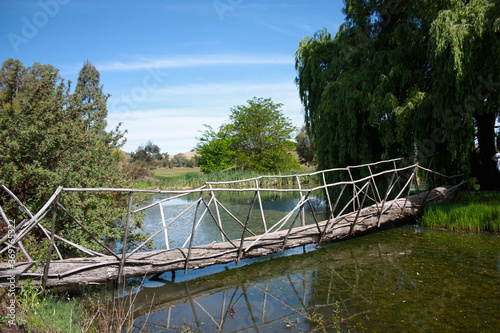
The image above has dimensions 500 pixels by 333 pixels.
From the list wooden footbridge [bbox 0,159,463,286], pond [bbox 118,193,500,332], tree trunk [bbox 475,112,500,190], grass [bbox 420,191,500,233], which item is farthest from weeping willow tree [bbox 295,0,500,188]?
pond [bbox 118,193,500,332]

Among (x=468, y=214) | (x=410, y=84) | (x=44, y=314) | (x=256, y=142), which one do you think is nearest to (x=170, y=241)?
(x=44, y=314)

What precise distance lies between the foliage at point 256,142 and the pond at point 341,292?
2425cm

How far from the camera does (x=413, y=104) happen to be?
8961 mm

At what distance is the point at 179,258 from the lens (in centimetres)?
534

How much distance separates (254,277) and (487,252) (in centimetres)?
430

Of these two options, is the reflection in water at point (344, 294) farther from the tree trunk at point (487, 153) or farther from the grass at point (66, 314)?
the tree trunk at point (487, 153)

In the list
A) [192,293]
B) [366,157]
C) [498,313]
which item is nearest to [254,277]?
[192,293]

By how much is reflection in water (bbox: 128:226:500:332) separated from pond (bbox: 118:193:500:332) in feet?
0.04

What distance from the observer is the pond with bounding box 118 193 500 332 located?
3.82m

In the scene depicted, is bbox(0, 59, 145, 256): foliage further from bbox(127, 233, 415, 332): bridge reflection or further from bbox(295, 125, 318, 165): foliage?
bbox(295, 125, 318, 165): foliage

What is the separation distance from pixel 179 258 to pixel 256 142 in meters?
26.5

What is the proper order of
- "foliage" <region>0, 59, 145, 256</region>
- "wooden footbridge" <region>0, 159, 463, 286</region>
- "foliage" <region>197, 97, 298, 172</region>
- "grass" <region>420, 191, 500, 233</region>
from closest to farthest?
1. "wooden footbridge" <region>0, 159, 463, 286</region>
2. "foliage" <region>0, 59, 145, 256</region>
3. "grass" <region>420, 191, 500, 233</region>
4. "foliage" <region>197, 97, 298, 172</region>

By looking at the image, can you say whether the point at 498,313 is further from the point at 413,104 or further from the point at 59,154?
the point at 59,154

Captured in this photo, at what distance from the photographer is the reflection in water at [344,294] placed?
3.82m
